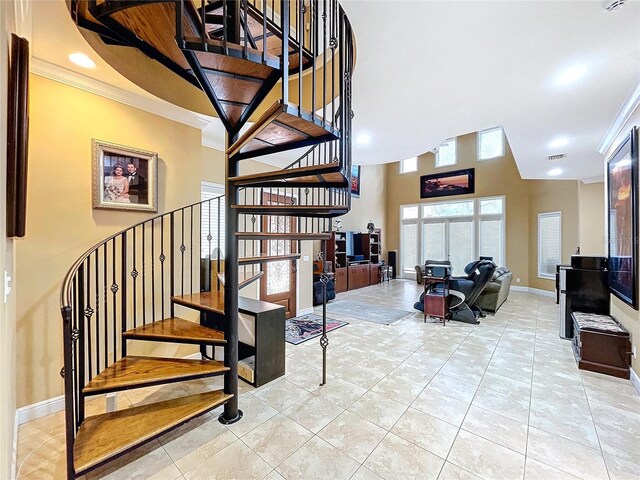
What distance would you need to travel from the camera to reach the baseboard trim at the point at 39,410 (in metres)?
2.12

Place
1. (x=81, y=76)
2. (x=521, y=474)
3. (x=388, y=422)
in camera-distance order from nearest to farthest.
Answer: (x=521, y=474), (x=388, y=422), (x=81, y=76)

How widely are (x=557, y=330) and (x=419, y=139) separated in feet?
12.3

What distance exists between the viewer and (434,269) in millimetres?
4727

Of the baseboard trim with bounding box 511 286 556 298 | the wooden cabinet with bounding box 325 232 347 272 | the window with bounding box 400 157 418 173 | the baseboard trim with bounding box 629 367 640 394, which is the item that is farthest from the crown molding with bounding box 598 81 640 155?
the window with bounding box 400 157 418 173

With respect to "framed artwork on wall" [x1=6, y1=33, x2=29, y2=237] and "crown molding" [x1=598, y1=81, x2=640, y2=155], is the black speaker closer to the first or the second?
"crown molding" [x1=598, y1=81, x2=640, y2=155]

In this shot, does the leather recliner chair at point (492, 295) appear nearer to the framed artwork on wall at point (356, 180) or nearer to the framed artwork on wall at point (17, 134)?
the framed artwork on wall at point (356, 180)

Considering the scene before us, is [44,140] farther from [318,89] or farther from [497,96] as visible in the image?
[497,96]

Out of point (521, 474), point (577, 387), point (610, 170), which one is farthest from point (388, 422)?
point (610, 170)

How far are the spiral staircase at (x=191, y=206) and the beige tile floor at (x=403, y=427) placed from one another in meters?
0.26

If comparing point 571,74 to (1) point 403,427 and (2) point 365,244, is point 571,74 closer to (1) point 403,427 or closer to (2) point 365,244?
(1) point 403,427

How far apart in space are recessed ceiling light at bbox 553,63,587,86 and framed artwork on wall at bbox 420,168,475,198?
720cm

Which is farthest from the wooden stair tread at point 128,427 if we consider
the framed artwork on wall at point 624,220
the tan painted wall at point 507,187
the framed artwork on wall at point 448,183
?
the framed artwork on wall at point 448,183

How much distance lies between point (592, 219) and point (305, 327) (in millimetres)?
6577

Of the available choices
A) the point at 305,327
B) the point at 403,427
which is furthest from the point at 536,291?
the point at 403,427
